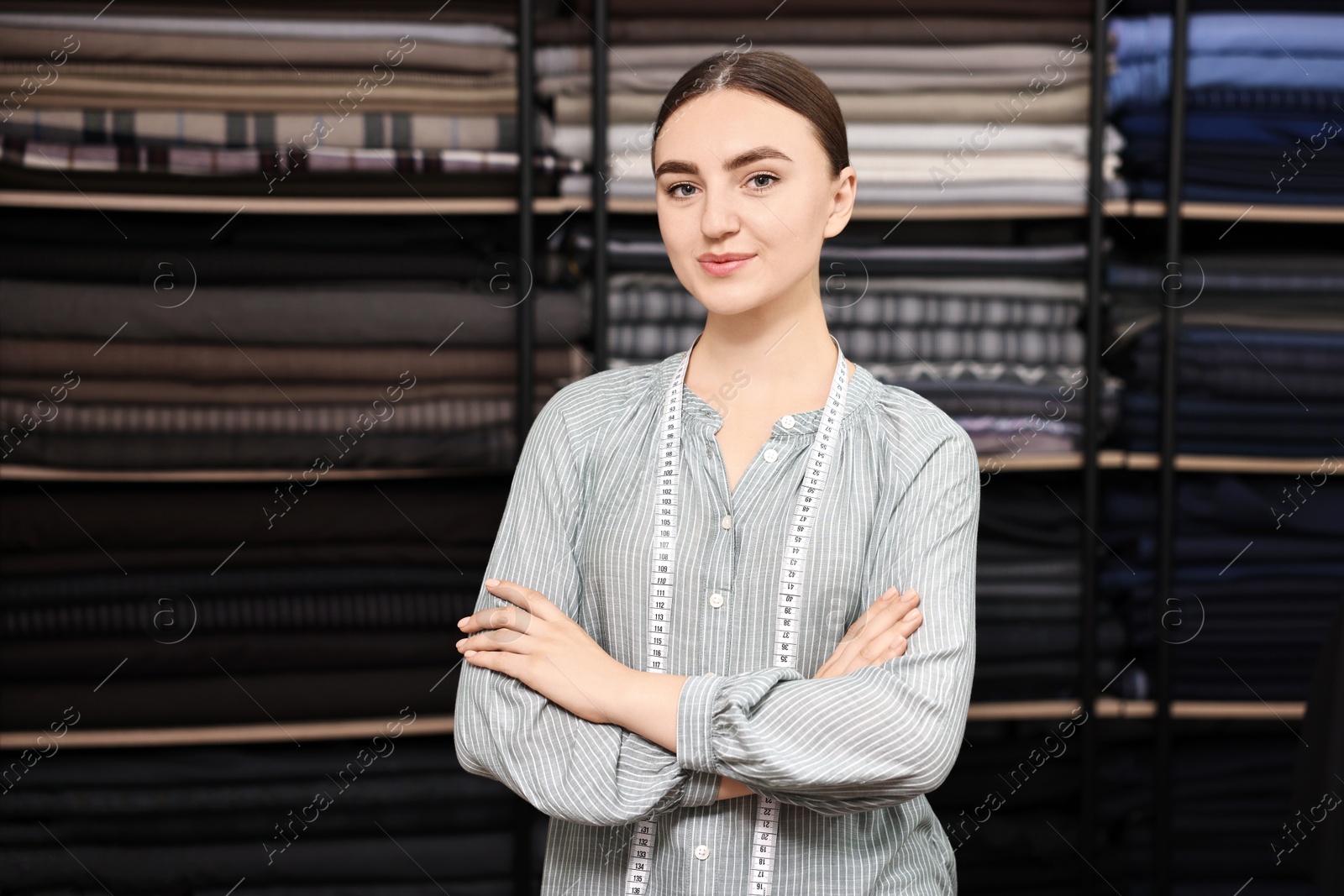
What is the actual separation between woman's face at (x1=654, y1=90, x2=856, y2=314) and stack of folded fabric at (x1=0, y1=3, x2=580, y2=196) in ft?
2.85

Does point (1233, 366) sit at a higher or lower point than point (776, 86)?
higher

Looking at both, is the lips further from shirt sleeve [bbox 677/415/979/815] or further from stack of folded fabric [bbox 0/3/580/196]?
stack of folded fabric [bbox 0/3/580/196]

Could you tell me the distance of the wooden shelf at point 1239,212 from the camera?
5.94ft

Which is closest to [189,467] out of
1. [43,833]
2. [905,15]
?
[43,833]

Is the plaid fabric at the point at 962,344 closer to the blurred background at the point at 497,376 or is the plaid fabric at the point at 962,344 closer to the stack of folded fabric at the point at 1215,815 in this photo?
the blurred background at the point at 497,376

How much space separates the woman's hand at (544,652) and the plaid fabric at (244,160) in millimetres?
1010

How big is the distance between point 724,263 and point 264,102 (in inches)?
46.4

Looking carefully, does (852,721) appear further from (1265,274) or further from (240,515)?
(1265,274)

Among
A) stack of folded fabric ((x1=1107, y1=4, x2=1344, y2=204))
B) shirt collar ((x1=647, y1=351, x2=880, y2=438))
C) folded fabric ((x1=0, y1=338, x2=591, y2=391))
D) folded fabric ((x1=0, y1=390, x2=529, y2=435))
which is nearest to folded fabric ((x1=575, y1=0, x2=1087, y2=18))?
stack of folded fabric ((x1=1107, y1=4, x2=1344, y2=204))

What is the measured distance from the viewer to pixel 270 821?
73.1 inches

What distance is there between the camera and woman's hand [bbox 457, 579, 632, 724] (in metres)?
0.95

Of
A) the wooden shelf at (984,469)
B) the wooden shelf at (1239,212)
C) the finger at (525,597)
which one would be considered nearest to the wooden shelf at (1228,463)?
the wooden shelf at (984,469)

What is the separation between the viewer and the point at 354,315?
5.99 feet

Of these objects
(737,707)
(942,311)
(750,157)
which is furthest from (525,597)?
(942,311)
